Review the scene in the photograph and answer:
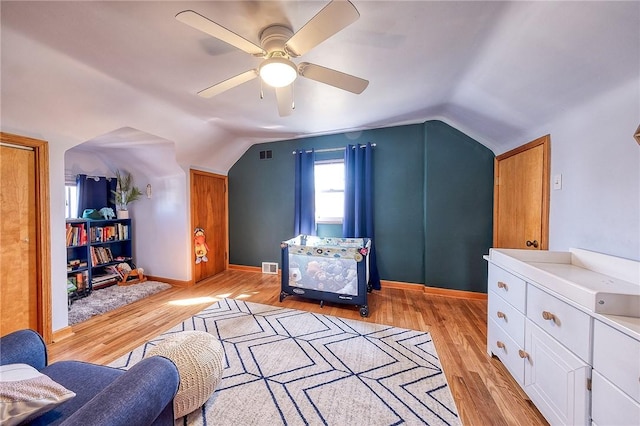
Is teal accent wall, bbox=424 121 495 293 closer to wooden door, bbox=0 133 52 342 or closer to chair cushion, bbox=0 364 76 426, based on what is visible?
chair cushion, bbox=0 364 76 426

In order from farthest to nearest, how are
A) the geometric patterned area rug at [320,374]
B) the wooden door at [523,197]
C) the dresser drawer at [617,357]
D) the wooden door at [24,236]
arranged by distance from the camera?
the wooden door at [523,197] → the wooden door at [24,236] → the geometric patterned area rug at [320,374] → the dresser drawer at [617,357]

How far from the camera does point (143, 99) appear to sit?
2.26 meters

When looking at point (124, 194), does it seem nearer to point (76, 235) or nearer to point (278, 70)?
point (76, 235)

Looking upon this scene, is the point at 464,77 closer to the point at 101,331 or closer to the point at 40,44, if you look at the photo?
the point at 40,44

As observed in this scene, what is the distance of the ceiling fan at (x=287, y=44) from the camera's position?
1.04m

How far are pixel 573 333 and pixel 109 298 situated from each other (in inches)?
172

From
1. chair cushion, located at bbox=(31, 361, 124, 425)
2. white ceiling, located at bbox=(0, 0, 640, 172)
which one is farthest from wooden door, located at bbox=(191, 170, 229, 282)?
chair cushion, located at bbox=(31, 361, 124, 425)

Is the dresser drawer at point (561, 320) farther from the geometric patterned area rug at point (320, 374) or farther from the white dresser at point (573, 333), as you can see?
the geometric patterned area rug at point (320, 374)

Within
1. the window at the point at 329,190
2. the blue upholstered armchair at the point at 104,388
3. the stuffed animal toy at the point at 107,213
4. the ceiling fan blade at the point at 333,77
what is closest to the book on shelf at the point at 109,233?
the stuffed animal toy at the point at 107,213

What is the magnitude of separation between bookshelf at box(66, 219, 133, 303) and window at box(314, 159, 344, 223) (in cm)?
323

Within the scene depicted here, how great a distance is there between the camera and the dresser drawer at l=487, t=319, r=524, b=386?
1.47 meters

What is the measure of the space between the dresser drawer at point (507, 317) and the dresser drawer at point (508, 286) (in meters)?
0.04

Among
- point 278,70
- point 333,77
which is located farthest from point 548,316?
point 278,70

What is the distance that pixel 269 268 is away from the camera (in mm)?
4074
